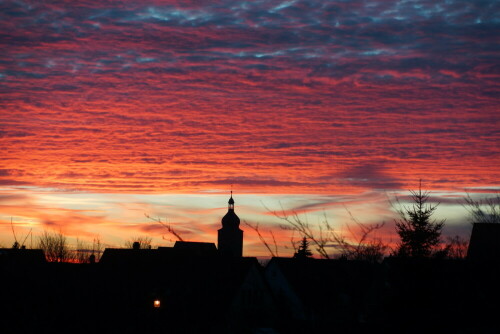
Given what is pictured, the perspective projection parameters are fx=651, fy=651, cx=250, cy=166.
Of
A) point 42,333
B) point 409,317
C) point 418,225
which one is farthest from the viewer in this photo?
point 418,225

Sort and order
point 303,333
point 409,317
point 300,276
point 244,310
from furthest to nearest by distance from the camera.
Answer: point 300,276 < point 244,310 < point 303,333 < point 409,317

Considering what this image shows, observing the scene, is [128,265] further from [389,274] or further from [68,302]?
[389,274]

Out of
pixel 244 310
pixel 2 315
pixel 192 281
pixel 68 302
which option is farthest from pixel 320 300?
pixel 2 315

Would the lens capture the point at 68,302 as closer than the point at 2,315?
No

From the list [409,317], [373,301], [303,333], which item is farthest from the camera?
[373,301]

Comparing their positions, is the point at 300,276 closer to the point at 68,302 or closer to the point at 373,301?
the point at 373,301

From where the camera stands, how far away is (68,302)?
28797 millimetres

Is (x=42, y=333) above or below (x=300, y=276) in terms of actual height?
below

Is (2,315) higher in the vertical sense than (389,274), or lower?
lower

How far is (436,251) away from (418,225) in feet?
4.68

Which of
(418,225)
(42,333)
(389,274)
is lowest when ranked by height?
(42,333)

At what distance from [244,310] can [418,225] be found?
877 inches

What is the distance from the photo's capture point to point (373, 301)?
5369 centimetres

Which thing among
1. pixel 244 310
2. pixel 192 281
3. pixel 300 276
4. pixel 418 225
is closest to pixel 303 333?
pixel 244 310
